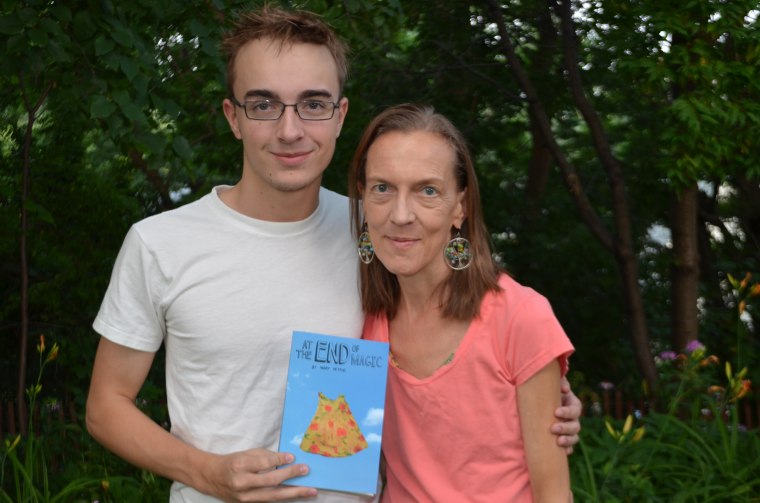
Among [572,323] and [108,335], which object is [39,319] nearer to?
[572,323]

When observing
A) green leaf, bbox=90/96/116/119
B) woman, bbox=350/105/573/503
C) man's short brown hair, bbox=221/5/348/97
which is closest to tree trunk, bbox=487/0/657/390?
green leaf, bbox=90/96/116/119

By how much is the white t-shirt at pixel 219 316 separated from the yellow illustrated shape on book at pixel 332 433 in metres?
0.20

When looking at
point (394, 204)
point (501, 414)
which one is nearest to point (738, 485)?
point (501, 414)

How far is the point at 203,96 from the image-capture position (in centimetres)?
696

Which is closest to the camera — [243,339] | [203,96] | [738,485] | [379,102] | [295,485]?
[295,485]

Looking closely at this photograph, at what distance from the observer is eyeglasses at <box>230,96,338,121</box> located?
2.72 m

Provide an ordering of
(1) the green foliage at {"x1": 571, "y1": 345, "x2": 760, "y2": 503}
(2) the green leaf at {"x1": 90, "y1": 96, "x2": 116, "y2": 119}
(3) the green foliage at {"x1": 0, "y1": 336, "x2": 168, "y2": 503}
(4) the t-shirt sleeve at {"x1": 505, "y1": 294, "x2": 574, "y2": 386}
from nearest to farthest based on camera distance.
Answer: (4) the t-shirt sleeve at {"x1": 505, "y1": 294, "x2": 574, "y2": 386}
(2) the green leaf at {"x1": 90, "y1": 96, "x2": 116, "y2": 119}
(1) the green foliage at {"x1": 571, "y1": 345, "x2": 760, "y2": 503}
(3) the green foliage at {"x1": 0, "y1": 336, "x2": 168, "y2": 503}

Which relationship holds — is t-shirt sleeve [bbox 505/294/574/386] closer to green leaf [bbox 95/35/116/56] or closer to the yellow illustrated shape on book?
the yellow illustrated shape on book

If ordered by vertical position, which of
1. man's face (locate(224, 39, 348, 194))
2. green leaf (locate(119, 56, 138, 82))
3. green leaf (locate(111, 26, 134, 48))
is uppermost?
green leaf (locate(111, 26, 134, 48))

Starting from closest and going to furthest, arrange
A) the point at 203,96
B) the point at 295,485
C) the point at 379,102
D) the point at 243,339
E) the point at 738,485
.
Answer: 1. the point at 295,485
2. the point at 243,339
3. the point at 738,485
4. the point at 203,96
5. the point at 379,102

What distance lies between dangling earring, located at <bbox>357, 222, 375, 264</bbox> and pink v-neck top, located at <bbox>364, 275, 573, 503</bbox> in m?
0.35

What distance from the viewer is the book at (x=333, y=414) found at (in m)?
2.52

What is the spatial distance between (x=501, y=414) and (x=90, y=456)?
375cm

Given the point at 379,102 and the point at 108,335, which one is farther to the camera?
the point at 379,102
